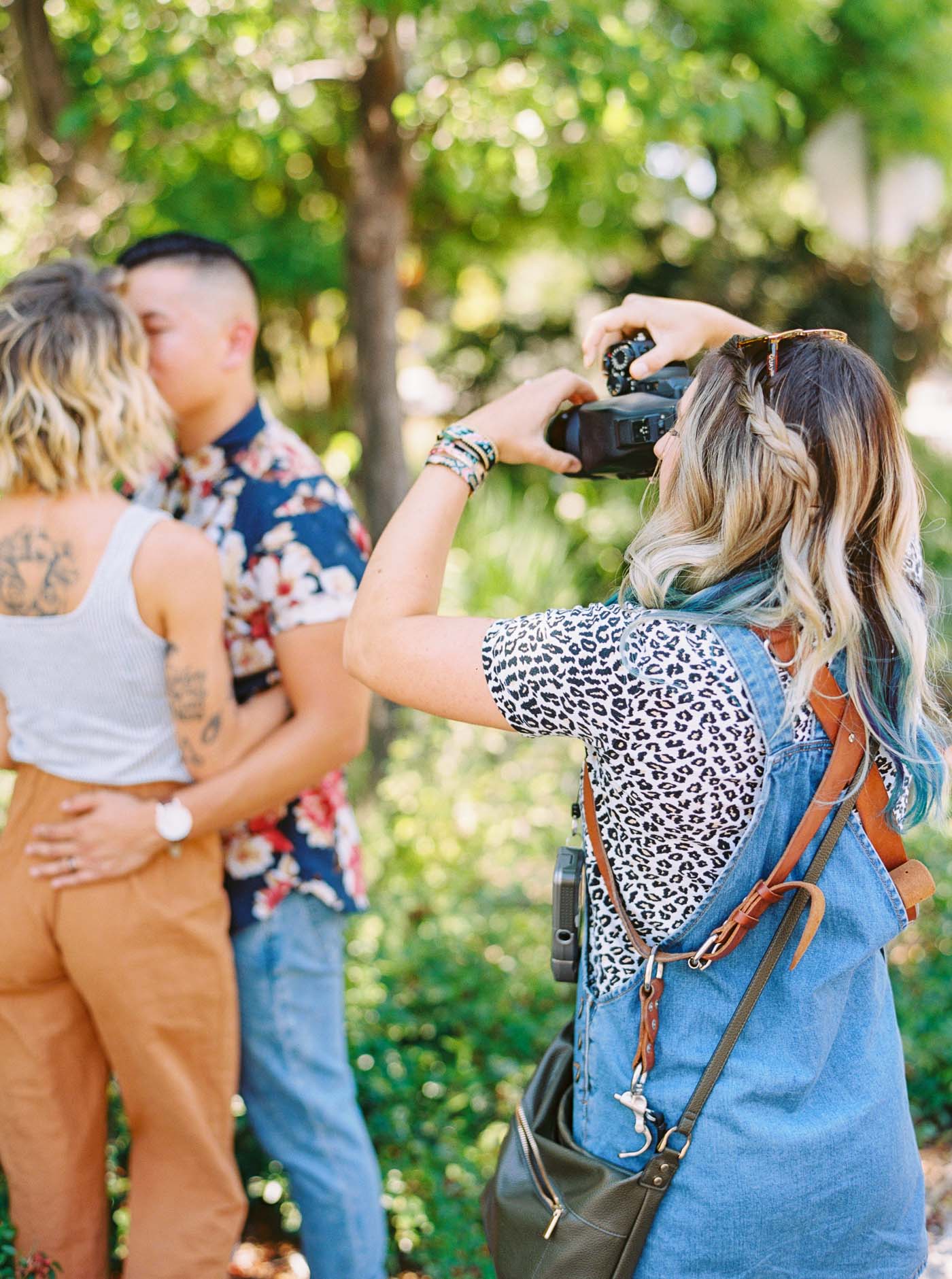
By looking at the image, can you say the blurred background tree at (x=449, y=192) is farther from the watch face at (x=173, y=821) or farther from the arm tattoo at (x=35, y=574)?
the arm tattoo at (x=35, y=574)

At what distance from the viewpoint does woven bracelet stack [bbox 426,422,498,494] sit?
60.0 inches

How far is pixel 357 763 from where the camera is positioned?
505 centimetres

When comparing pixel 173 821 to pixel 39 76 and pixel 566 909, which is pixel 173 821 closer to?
pixel 566 909

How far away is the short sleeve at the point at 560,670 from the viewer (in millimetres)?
1292

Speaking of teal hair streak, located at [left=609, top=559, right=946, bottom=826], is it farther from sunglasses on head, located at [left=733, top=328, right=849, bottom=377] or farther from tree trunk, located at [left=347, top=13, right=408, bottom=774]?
tree trunk, located at [left=347, top=13, right=408, bottom=774]

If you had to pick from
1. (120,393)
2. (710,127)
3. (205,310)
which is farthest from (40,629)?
(710,127)

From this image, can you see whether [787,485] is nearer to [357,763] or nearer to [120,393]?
[120,393]

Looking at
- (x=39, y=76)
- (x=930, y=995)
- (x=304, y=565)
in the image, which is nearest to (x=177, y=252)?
(x=304, y=565)

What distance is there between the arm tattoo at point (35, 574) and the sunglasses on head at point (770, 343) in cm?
112

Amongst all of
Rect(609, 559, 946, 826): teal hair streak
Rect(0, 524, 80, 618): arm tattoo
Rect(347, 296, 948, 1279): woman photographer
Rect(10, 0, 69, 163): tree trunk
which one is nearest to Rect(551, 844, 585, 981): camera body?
Rect(347, 296, 948, 1279): woman photographer

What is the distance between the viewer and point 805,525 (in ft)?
4.29

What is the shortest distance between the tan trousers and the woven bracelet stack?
891 millimetres

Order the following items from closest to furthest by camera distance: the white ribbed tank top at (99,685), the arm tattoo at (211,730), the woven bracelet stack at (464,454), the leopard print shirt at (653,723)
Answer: the leopard print shirt at (653,723), the woven bracelet stack at (464,454), the white ribbed tank top at (99,685), the arm tattoo at (211,730)

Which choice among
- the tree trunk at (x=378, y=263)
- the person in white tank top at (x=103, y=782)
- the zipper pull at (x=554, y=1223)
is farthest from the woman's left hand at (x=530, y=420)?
the tree trunk at (x=378, y=263)
